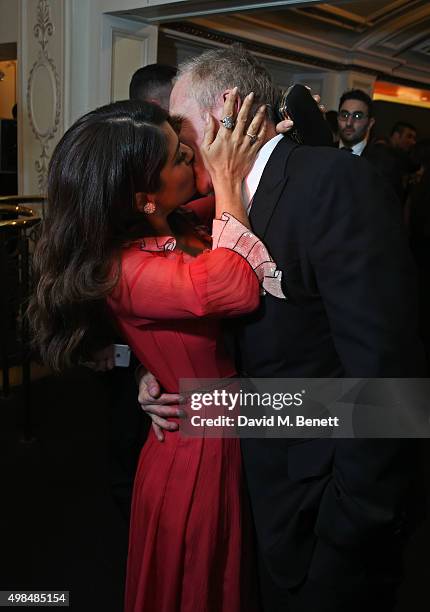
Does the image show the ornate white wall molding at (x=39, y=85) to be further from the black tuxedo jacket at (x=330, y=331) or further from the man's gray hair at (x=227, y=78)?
the black tuxedo jacket at (x=330, y=331)

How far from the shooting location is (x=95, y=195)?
4.04 feet

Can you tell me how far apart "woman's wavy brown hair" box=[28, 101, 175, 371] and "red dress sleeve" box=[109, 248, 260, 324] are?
45 millimetres

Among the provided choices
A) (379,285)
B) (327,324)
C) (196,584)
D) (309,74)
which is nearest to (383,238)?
(379,285)

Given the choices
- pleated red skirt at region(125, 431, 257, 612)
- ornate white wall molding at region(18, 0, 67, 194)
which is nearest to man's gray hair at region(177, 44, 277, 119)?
pleated red skirt at region(125, 431, 257, 612)

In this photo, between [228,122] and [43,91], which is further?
[43,91]

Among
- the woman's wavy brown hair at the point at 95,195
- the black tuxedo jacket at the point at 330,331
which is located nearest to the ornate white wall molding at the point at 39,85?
the woman's wavy brown hair at the point at 95,195

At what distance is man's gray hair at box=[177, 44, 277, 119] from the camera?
1.23 metres

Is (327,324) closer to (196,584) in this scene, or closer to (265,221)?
(265,221)

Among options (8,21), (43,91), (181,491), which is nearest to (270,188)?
(181,491)

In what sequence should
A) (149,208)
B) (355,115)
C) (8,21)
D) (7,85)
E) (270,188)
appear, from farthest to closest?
(7,85)
(8,21)
(355,115)
(149,208)
(270,188)

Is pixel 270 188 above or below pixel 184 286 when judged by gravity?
above

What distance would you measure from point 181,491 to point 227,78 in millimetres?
898

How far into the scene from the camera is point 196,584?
1.40 metres

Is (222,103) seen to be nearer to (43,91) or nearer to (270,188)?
(270,188)
